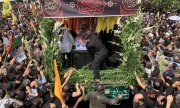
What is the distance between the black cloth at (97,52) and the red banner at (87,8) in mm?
707

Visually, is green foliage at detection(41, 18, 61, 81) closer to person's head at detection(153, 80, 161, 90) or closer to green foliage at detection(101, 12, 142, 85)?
green foliage at detection(101, 12, 142, 85)

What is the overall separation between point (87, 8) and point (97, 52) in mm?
1179

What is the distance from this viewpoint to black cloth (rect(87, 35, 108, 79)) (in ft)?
29.7

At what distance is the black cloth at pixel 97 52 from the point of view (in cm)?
906

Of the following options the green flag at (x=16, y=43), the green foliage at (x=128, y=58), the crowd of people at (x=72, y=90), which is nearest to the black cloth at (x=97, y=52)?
the green foliage at (x=128, y=58)

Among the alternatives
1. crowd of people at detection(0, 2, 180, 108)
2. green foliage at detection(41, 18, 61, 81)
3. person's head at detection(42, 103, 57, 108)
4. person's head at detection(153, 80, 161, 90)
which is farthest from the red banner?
person's head at detection(42, 103, 57, 108)

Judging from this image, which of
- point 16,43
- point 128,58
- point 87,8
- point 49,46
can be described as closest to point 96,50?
point 128,58

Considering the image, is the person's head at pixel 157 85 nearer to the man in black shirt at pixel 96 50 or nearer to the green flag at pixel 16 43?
the man in black shirt at pixel 96 50

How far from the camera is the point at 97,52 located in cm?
920

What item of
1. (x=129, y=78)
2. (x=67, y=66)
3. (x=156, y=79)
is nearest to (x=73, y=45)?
(x=67, y=66)

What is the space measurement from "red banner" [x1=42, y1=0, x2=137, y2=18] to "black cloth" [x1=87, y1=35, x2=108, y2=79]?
71 cm

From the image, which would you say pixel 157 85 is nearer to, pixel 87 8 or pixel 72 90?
pixel 72 90

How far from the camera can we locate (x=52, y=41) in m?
9.05

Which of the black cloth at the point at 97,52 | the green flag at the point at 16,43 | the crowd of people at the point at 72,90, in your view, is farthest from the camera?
the green flag at the point at 16,43
